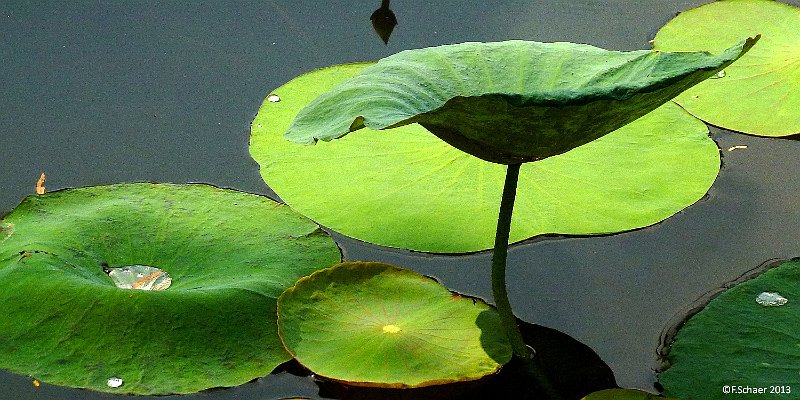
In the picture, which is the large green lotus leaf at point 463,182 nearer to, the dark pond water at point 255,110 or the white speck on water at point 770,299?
the dark pond water at point 255,110

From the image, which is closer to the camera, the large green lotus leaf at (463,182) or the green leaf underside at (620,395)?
the green leaf underside at (620,395)

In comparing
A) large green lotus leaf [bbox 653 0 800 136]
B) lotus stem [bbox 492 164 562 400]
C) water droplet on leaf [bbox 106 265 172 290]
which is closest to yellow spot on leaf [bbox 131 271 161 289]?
water droplet on leaf [bbox 106 265 172 290]

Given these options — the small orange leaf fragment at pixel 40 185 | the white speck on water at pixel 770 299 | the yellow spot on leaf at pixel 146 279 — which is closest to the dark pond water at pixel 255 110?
the small orange leaf fragment at pixel 40 185

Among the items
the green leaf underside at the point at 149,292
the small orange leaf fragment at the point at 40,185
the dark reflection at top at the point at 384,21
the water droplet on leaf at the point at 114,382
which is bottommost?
Answer: the water droplet on leaf at the point at 114,382

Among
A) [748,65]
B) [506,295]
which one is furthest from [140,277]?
[748,65]

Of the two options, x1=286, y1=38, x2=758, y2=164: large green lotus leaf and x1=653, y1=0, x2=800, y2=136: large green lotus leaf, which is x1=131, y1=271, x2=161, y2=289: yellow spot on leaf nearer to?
x1=286, y1=38, x2=758, y2=164: large green lotus leaf

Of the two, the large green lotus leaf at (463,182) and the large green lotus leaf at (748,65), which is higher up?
the large green lotus leaf at (748,65)

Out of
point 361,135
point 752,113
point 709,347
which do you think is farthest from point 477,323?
point 752,113
